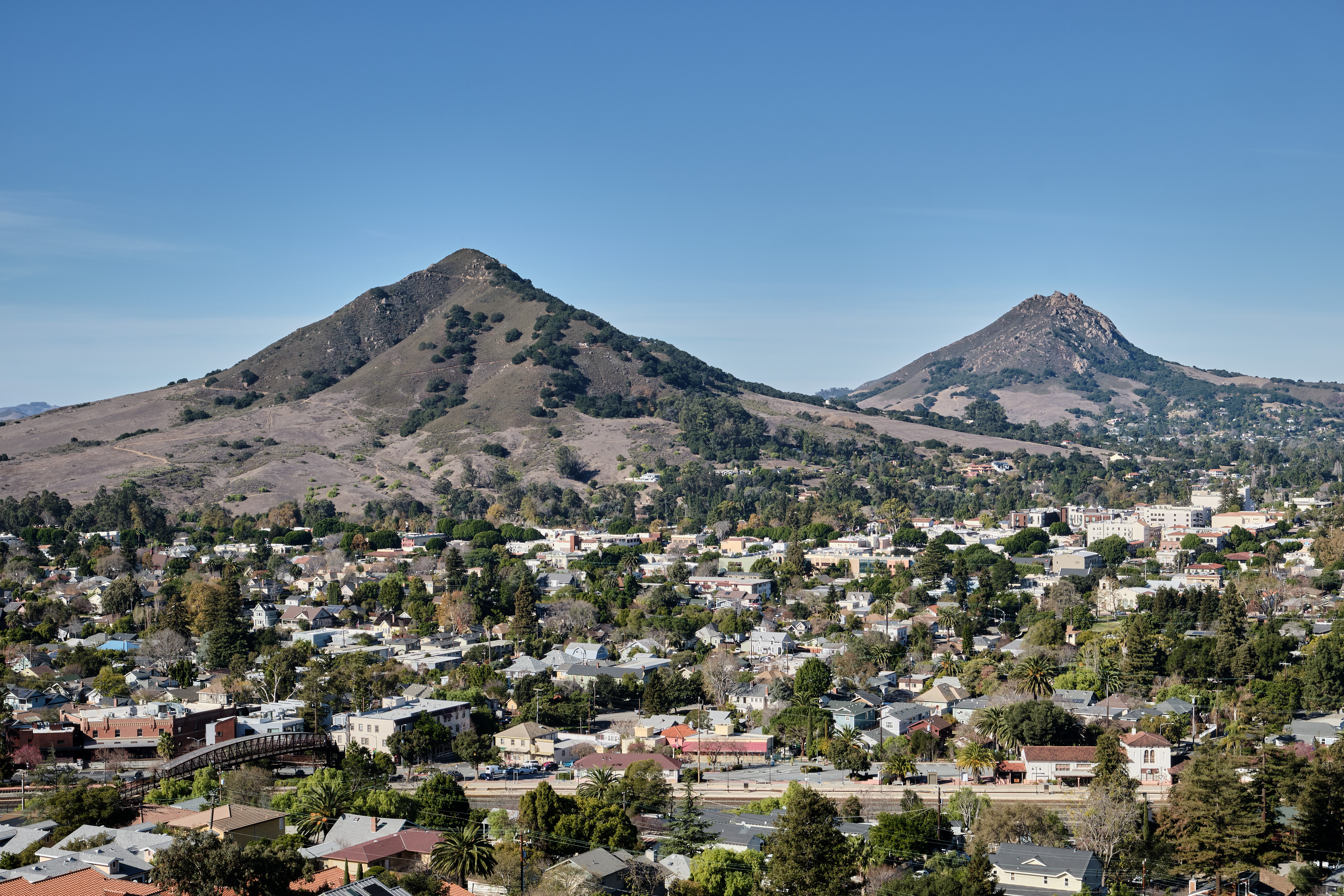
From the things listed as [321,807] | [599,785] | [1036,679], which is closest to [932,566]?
[1036,679]

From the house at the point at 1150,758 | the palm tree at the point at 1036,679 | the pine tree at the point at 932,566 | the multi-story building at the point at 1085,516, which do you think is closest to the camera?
the house at the point at 1150,758

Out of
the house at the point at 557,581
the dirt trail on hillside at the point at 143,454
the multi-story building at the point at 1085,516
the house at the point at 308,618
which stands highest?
the dirt trail on hillside at the point at 143,454

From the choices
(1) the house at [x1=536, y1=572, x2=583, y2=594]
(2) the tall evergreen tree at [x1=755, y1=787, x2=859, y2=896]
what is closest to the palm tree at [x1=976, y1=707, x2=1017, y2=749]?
(2) the tall evergreen tree at [x1=755, y1=787, x2=859, y2=896]

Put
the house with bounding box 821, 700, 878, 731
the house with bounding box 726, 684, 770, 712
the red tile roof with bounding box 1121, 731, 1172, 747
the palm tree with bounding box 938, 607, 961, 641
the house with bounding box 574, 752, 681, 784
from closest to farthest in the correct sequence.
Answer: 1. the red tile roof with bounding box 1121, 731, 1172, 747
2. the house with bounding box 574, 752, 681, 784
3. the house with bounding box 821, 700, 878, 731
4. the house with bounding box 726, 684, 770, 712
5. the palm tree with bounding box 938, 607, 961, 641

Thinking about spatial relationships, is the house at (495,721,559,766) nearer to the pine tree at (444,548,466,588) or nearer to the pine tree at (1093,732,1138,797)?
the pine tree at (1093,732,1138,797)

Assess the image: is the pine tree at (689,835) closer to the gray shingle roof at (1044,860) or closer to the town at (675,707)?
the town at (675,707)

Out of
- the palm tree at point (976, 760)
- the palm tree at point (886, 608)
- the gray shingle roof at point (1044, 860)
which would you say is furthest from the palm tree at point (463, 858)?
the palm tree at point (886, 608)
